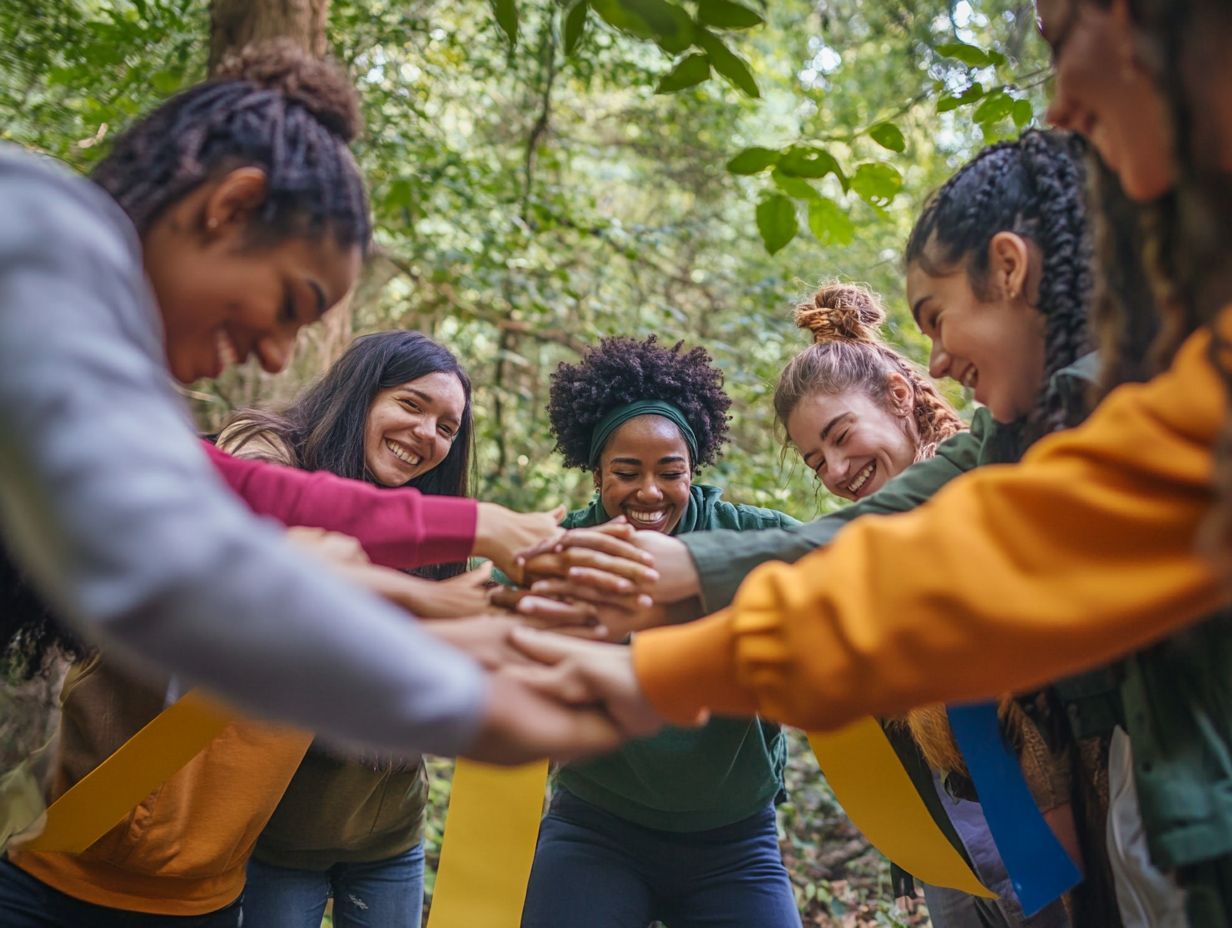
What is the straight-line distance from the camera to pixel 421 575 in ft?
10.0

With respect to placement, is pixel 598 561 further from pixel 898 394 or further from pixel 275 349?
pixel 898 394

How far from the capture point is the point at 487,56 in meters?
6.52

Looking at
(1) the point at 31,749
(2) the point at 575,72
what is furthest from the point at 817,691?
(2) the point at 575,72

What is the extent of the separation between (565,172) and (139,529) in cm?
659

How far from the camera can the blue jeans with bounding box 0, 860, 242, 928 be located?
2.15m

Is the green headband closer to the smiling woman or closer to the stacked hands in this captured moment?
the smiling woman

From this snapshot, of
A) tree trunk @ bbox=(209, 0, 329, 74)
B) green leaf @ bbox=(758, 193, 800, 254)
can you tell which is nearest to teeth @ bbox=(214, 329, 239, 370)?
green leaf @ bbox=(758, 193, 800, 254)

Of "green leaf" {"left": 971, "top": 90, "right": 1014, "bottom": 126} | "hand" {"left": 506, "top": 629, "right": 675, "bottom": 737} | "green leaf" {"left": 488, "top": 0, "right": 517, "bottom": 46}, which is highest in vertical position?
"green leaf" {"left": 971, "top": 90, "right": 1014, "bottom": 126}

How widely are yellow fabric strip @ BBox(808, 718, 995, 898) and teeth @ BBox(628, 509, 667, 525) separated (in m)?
0.81

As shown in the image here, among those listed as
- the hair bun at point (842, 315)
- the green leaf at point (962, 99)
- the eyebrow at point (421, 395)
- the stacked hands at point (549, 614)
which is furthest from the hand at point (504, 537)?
the green leaf at point (962, 99)

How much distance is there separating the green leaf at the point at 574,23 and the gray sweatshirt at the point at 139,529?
3.60 ft

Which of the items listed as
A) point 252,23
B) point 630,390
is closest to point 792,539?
point 630,390

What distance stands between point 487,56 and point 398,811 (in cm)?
516

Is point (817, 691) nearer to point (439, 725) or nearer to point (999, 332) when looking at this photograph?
point (439, 725)
